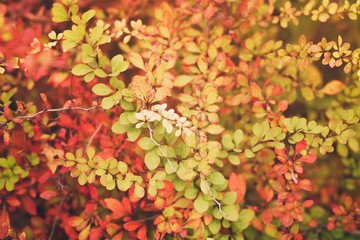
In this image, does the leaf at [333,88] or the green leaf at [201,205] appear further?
the leaf at [333,88]

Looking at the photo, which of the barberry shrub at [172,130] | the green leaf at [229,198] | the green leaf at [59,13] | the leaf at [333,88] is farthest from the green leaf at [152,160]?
the leaf at [333,88]

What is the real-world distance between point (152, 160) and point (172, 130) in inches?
7.1

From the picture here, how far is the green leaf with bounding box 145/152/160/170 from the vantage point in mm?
939

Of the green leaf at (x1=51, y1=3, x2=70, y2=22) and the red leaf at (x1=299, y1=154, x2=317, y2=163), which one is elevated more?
the green leaf at (x1=51, y1=3, x2=70, y2=22)

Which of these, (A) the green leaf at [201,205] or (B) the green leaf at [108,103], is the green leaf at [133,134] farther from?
(A) the green leaf at [201,205]

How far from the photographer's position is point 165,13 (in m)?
1.31

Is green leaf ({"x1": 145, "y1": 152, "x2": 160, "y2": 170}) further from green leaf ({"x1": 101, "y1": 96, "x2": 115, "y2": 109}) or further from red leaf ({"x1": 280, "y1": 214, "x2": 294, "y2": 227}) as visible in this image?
red leaf ({"x1": 280, "y1": 214, "x2": 294, "y2": 227})

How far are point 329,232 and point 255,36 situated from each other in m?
1.02

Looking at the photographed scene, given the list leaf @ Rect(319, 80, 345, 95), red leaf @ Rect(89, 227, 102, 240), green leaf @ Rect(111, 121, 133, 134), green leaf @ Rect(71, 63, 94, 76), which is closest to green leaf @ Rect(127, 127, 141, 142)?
green leaf @ Rect(111, 121, 133, 134)

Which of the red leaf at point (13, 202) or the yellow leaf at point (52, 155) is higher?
the yellow leaf at point (52, 155)

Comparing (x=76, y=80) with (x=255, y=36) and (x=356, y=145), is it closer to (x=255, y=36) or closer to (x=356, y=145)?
(x=255, y=36)

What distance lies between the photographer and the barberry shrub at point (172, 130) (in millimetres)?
967

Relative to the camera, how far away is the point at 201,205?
3.20ft

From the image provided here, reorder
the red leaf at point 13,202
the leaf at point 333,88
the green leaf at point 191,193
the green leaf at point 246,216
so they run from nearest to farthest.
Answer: the green leaf at point 191,193, the green leaf at point 246,216, the red leaf at point 13,202, the leaf at point 333,88
